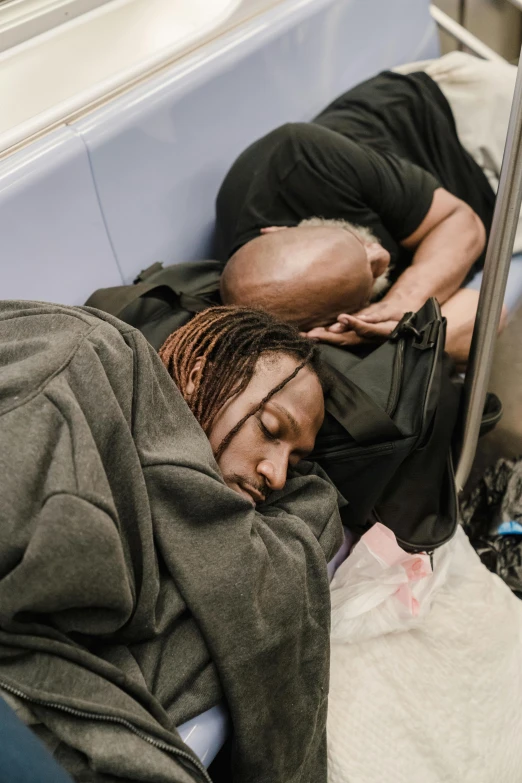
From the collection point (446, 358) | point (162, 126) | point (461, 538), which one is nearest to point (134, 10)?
point (162, 126)

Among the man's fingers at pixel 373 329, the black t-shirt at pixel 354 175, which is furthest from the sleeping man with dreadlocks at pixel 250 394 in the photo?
the black t-shirt at pixel 354 175

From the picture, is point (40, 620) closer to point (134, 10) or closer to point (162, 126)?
point (162, 126)

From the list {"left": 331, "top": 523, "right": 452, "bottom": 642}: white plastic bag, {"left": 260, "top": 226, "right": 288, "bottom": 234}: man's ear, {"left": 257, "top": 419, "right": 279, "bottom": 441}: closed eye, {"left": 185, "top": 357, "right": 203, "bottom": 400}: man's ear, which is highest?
{"left": 260, "top": 226, "right": 288, "bottom": 234}: man's ear

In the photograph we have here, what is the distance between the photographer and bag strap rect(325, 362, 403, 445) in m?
1.22

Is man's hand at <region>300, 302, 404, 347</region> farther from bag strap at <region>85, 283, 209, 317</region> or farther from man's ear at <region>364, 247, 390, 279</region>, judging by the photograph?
bag strap at <region>85, 283, 209, 317</region>

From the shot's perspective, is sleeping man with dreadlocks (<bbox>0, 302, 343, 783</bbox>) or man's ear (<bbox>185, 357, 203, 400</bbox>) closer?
sleeping man with dreadlocks (<bbox>0, 302, 343, 783</bbox>)

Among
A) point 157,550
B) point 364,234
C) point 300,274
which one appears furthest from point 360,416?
point 364,234

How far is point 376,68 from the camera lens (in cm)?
217

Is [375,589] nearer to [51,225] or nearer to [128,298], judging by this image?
[128,298]

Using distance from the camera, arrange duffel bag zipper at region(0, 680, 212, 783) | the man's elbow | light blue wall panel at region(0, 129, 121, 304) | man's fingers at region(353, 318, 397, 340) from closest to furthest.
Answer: duffel bag zipper at region(0, 680, 212, 783)
light blue wall panel at region(0, 129, 121, 304)
man's fingers at region(353, 318, 397, 340)
the man's elbow

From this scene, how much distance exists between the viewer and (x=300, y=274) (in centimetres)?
137

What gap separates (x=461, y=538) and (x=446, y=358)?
0.40 meters

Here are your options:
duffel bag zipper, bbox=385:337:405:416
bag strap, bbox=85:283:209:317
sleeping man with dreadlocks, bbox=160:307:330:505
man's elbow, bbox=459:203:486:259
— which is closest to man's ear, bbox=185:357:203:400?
sleeping man with dreadlocks, bbox=160:307:330:505

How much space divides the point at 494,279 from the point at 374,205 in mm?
589
